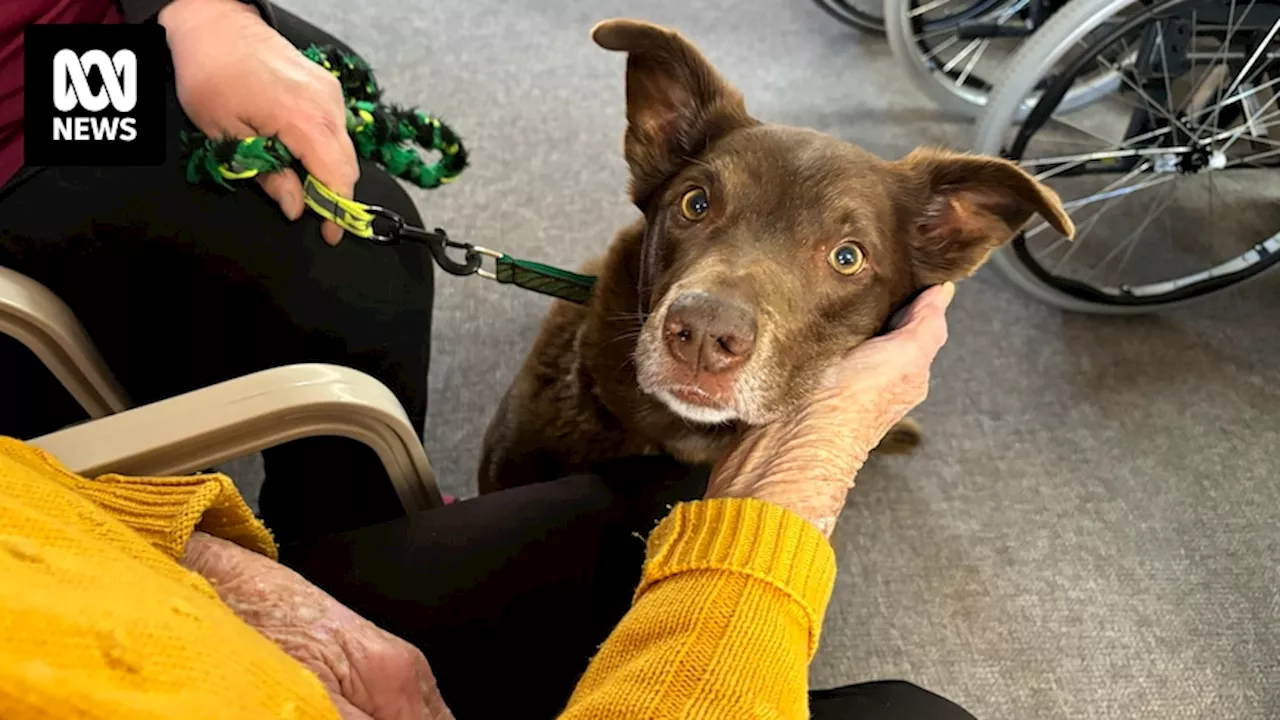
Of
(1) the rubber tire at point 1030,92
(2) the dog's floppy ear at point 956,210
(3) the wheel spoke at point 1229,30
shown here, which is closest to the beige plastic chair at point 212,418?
(2) the dog's floppy ear at point 956,210

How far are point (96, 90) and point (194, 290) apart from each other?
32 cm

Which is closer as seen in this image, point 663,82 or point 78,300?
point 78,300

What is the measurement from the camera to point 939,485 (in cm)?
196

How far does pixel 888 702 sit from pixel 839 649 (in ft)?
2.89

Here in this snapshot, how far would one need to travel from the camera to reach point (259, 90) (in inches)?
42.7

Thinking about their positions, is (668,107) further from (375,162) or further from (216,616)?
(216,616)

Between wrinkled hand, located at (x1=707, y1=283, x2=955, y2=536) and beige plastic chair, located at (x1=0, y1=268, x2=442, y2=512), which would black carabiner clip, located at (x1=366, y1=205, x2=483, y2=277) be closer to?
beige plastic chair, located at (x1=0, y1=268, x2=442, y2=512)

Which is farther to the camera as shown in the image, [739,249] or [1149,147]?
[1149,147]

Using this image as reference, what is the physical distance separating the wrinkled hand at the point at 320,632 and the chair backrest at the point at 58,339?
1.30ft

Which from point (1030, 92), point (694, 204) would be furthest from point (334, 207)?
point (1030, 92)

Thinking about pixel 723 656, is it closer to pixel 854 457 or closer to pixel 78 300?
pixel 854 457

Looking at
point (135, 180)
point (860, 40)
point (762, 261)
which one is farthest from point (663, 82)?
point (860, 40)

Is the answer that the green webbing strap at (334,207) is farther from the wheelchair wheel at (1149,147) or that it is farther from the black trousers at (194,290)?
the wheelchair wheel at (1149,147)

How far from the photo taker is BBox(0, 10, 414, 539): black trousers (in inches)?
43.6
